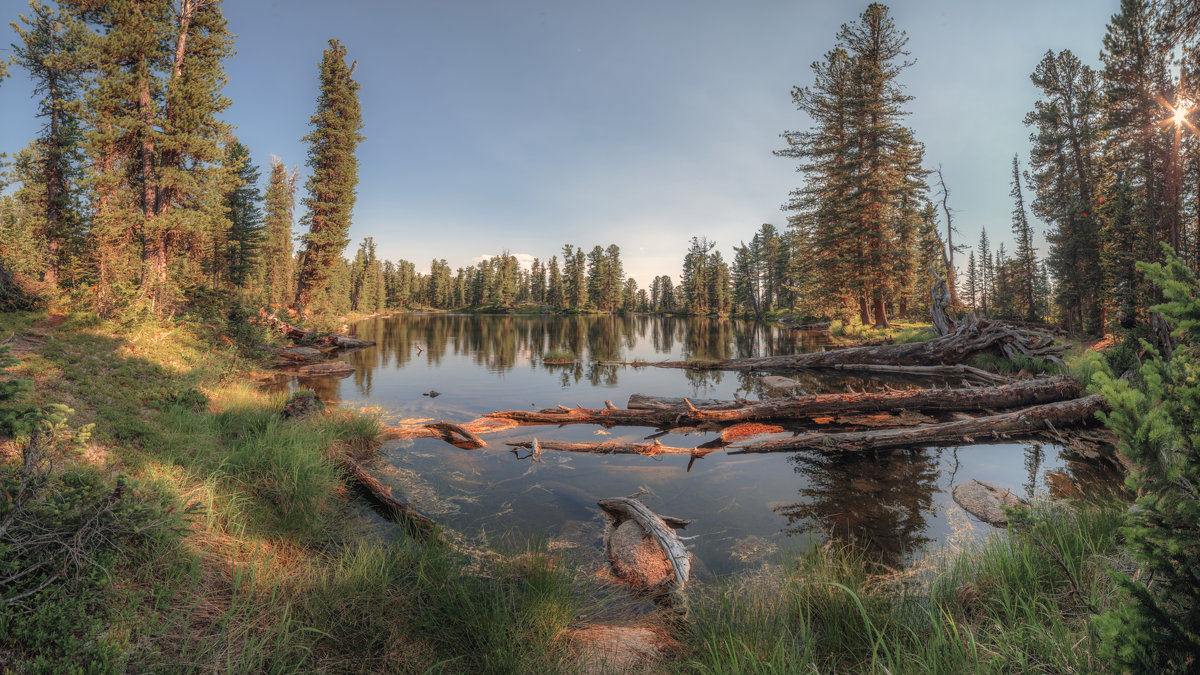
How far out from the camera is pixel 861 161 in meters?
29.2

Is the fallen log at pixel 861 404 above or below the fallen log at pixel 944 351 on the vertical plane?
below

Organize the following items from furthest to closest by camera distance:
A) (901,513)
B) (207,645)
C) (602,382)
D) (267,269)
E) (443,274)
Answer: (443,274)
(267,269)
(602,382)
(901,513)
(207,645)

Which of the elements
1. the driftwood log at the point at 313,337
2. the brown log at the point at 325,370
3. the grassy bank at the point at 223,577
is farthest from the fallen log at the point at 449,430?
the driftwood log at the point at 313,337

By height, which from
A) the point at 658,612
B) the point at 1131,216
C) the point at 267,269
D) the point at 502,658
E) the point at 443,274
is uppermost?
the point at 443,274

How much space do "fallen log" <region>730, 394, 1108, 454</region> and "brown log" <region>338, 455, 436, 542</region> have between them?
261 inches

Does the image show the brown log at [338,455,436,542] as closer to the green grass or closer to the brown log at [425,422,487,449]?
the brown log at [425,422,487,449]

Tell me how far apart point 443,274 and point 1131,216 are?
Answer: 377 ft

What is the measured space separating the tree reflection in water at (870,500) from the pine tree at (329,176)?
33371mm

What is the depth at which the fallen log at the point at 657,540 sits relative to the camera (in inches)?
205

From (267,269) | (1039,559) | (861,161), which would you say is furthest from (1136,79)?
(267,269)

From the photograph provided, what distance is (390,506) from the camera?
268 inches

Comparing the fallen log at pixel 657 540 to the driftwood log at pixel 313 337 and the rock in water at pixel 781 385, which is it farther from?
the driftwood log at pixel 313 337

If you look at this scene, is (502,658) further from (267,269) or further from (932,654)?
(267,269)

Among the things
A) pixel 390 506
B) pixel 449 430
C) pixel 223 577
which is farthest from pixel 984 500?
pixel 449 430
